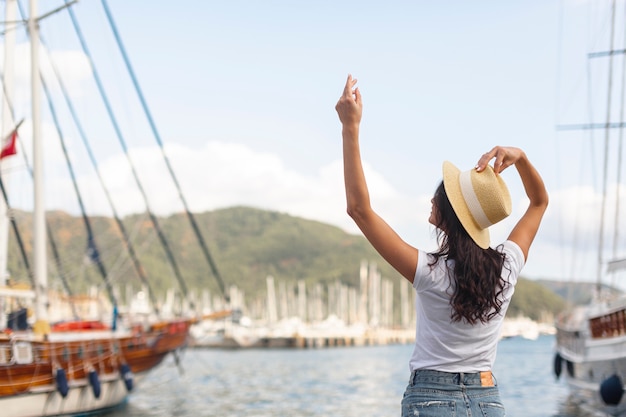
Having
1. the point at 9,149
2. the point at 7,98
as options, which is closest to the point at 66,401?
the point at 9,149

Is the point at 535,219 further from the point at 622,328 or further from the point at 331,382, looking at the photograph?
the point at 331,382

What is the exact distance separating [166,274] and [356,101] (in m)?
182

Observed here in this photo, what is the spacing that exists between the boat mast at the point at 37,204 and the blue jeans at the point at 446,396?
17.1 meters

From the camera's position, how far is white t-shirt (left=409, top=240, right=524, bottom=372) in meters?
2.82

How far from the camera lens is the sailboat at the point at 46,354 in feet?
57.4

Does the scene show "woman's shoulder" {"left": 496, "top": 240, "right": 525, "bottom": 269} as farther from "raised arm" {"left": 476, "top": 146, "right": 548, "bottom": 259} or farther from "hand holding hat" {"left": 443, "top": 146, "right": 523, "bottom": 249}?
"hand holding hat" {"left": 443, "top": 146, "right": 523, "bottom": 249}

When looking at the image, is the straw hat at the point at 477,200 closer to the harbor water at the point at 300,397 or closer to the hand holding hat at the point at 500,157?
the hand holding hat at the point at 500,157

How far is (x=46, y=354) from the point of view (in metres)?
18.5

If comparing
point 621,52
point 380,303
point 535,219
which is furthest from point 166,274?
point 535,219

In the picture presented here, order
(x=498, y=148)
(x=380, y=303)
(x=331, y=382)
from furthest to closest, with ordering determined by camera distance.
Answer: (x=380, y=303)
(x=331, y=382)
(x=498, y=148)

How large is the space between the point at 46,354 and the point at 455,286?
17093 millimetres

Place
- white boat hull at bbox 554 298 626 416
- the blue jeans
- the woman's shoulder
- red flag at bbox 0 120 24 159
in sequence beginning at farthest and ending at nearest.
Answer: red flag at bbox 0 120 24 159 → white boat hull at bbox 554 298 626 416 → the woman's shoulder → the blue jeans

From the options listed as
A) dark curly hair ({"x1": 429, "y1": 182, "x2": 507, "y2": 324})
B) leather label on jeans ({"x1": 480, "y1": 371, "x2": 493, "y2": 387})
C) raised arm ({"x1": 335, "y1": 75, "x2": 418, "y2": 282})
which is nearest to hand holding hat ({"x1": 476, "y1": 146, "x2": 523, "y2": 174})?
dark curly hair ({"x1": 429, "y1": 182, "x2": 507, "y2": 324})

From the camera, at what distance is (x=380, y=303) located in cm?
16175
